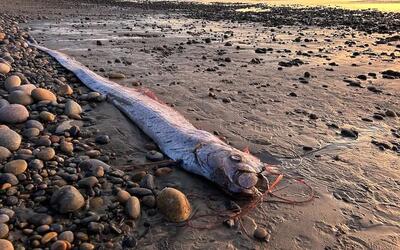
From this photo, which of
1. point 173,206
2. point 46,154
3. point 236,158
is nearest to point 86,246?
point 173,206

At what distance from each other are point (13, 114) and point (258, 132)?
3.84m

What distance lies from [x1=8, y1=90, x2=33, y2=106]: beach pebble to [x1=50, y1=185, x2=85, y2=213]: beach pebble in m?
3.11

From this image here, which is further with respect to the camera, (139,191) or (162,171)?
(162,171)

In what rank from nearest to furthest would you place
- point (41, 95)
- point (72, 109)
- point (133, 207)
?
point (133, 207)
point (72, 109)
point (41, 95)

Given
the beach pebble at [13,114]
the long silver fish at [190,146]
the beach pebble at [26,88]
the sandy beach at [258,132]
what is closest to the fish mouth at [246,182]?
the long silver fish at [190,146]

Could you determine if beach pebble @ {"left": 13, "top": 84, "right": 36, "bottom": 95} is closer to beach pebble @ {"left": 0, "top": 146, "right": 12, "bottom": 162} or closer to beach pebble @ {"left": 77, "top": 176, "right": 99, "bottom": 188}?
beach pebble @ {"left": 0, "top": 146, "right": 12, "bottom": 162}

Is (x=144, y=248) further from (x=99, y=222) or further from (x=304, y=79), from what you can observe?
(x=304, y=79)

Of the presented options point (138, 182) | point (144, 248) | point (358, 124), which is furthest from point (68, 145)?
point (358, 124)

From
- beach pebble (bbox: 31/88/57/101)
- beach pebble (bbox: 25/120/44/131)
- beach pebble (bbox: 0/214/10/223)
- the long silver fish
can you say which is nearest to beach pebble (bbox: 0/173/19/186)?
beach pebble (bbox: 0/214/10/223)

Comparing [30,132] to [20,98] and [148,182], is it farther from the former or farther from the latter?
[148,182]

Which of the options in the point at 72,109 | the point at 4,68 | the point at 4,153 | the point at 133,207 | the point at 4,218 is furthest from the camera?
the point at 4,68

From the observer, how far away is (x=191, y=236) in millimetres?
4020

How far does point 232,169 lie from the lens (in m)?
4.64

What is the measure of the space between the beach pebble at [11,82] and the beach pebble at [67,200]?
384cm
